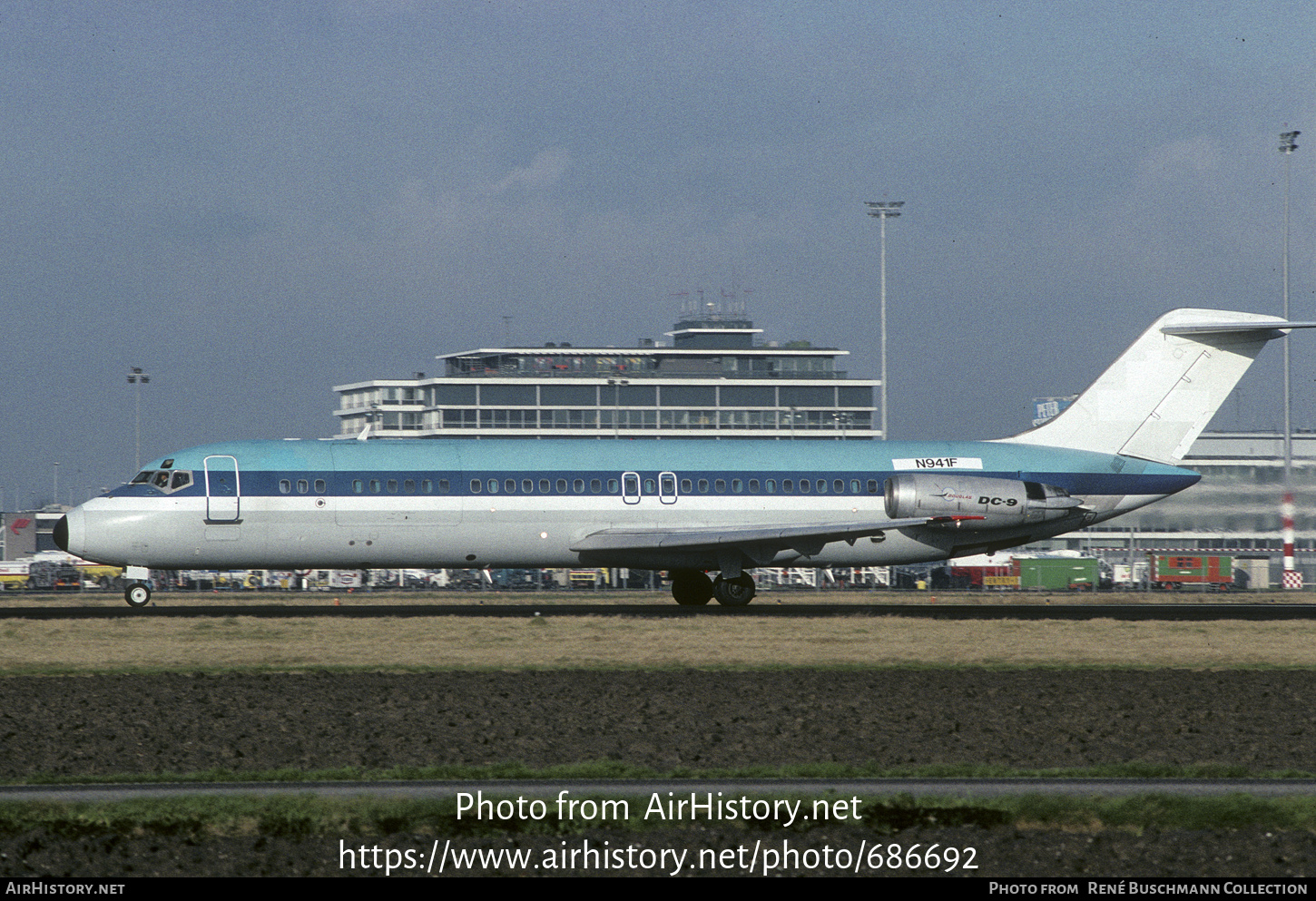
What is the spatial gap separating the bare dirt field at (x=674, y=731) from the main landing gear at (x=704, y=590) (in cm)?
1420

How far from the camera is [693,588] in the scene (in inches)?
1469

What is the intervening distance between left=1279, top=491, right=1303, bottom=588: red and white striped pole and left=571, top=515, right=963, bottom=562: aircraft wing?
20.4 m

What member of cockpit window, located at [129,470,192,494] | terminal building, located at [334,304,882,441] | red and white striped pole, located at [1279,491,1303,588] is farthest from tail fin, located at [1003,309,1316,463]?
terminal building, located at [334,304,882,441]

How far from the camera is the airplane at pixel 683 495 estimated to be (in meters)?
33.2

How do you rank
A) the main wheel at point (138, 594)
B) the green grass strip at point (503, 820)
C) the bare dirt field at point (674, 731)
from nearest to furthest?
the bare dirt field at point (674, 731) → the green grass strip at point (503, 820) → the main wheel at point (138, 594)

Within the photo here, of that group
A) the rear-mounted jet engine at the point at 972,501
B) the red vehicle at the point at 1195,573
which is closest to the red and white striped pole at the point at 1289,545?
the rear-mounted jet engine at the point at 972,501

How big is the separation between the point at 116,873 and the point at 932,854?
5.71 m

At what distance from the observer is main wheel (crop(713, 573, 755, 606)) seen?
35938 millimetres

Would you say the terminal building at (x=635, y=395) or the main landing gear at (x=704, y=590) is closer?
the main landing gear at (x=704, y=590)

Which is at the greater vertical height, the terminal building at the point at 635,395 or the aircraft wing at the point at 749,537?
the terminal building at the point at 635,395

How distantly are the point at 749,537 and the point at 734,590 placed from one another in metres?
2.50

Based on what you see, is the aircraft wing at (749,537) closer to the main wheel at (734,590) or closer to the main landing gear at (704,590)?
the main wheel at (734,590)

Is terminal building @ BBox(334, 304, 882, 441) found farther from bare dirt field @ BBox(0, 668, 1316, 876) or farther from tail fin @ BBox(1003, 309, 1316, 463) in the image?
bare dirt field @ BBox(0, 668, 1316, 876)

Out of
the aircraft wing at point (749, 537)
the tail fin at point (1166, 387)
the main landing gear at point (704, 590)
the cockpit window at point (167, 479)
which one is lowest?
the main landing gear at point (704, 590)
